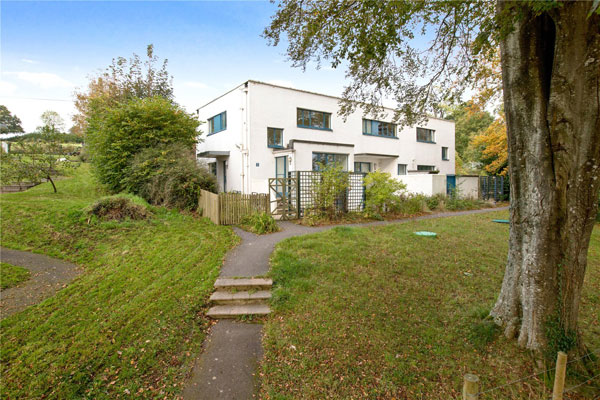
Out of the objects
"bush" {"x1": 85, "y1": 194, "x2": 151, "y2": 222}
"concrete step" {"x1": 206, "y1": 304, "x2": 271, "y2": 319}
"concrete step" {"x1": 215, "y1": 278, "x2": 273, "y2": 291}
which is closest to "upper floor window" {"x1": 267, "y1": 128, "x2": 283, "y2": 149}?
"bush" {"x1": 85, "y1": 194, "x2": 151, "y2": 222}

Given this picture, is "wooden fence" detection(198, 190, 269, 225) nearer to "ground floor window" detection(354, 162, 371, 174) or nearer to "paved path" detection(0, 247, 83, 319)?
"paved path" detection(0, 247, 83, 319)

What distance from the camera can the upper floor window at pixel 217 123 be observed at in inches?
673

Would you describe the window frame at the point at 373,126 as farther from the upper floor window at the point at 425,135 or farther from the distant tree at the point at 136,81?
the distant tree at the point at 136,81

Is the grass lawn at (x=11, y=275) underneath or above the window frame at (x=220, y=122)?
underneath

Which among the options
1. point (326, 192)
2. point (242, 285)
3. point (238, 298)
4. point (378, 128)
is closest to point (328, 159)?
point (326, 192)

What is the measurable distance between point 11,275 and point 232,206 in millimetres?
6198

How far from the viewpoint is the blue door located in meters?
16.6

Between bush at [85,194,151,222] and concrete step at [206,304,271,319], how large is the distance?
698 cm

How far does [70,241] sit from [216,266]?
203 inches

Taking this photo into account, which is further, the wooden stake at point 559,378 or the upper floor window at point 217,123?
the upper floor window at point 217,123

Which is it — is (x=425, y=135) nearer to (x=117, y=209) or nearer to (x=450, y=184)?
(x=450, y=184)

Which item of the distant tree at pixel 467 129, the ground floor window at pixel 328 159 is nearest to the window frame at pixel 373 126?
the ground floor window at pixel 328 159

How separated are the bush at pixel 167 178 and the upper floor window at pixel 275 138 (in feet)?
13.7

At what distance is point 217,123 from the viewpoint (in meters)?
18.1
